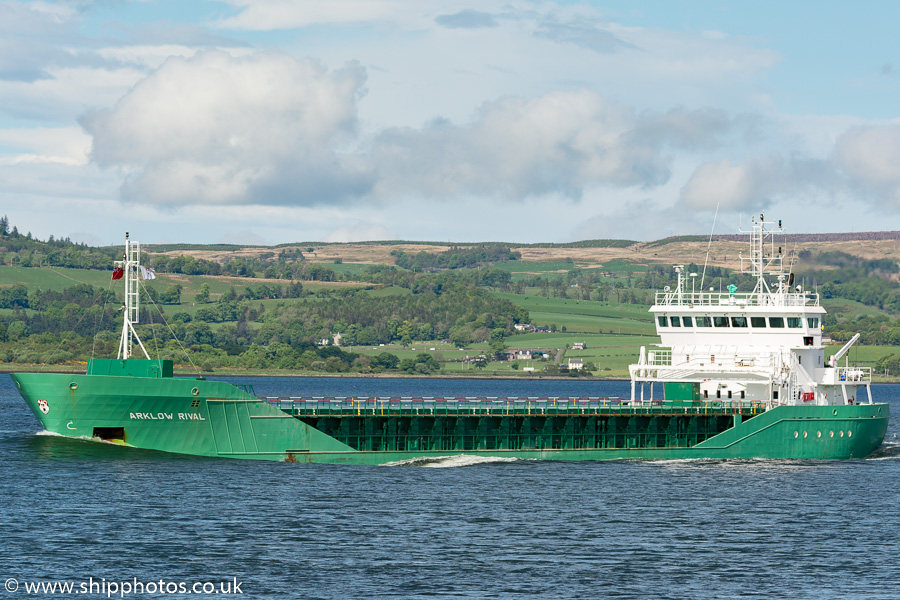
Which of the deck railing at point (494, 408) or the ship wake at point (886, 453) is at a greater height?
the deck railing at point (494, 408)

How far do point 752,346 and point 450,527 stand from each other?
26032mm

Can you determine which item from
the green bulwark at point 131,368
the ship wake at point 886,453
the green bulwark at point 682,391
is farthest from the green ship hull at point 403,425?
the ship wake at point 886,453

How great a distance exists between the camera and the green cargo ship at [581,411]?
4769 centimetres

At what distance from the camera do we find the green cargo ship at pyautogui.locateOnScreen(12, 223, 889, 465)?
156 ft

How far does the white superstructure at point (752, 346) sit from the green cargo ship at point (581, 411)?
0.24 ft

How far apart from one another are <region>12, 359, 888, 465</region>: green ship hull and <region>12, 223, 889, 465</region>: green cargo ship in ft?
0.20

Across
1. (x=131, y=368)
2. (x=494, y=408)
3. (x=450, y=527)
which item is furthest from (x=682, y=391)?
(x=131, y=368)

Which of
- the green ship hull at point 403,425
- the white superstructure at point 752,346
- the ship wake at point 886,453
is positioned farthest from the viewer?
the ship wake at point 886,453

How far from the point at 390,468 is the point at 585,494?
971cm

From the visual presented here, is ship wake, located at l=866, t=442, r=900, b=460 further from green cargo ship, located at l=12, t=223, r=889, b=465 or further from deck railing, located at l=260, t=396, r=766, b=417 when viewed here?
deck railing, located at l=260, t=396, r=766, b=417

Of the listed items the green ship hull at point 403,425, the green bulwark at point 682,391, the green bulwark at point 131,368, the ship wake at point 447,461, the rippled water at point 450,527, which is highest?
the green bulwark at point 131,368

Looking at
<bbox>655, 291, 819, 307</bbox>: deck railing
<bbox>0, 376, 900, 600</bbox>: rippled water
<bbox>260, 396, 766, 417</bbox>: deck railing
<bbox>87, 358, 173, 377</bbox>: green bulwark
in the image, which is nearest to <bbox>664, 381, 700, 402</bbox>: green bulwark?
<bbox>260, 396, 766, 417</bbox>: deck railing

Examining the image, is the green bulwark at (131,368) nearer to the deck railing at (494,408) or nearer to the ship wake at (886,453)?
the deck railing at (494,408)

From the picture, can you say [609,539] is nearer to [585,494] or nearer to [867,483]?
[585,494]
